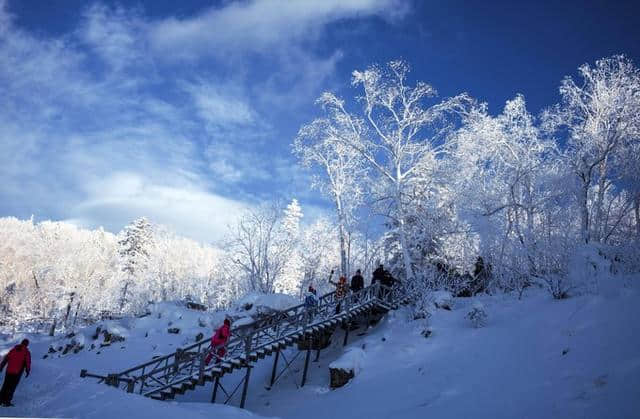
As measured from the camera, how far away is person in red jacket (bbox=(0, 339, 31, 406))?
9.10 m

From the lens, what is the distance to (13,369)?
30.8ft

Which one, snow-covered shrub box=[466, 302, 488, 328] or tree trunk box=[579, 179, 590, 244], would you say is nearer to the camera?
snow-covered shrub box=[466, 302, 488, 328]

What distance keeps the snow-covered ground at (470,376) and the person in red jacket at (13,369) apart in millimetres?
357

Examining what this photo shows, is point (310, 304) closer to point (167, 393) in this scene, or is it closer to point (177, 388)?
point (177, 388)

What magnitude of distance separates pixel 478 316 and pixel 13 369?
13825 mm

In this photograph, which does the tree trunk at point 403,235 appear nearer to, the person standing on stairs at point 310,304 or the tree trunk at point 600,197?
the person standing on stairs at point 310,304

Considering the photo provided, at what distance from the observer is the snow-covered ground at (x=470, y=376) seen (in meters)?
7.46

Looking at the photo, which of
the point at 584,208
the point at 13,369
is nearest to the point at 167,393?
the point at 13,369

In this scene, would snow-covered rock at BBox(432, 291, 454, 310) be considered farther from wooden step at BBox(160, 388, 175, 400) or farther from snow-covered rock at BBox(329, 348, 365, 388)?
wooden step at BBox(160, 388, 175, 400)

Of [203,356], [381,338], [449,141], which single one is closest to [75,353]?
[203,356]

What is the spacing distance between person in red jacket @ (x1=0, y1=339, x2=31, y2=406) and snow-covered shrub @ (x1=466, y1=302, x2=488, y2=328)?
13.4m

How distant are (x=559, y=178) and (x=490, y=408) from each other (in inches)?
629

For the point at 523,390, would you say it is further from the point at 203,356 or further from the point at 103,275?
the point at 103,275

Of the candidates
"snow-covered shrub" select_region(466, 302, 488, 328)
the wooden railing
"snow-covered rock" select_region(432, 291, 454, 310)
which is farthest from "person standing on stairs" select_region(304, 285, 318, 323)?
"snow-covered shrub" select_region(466, 302, 488, 328)
